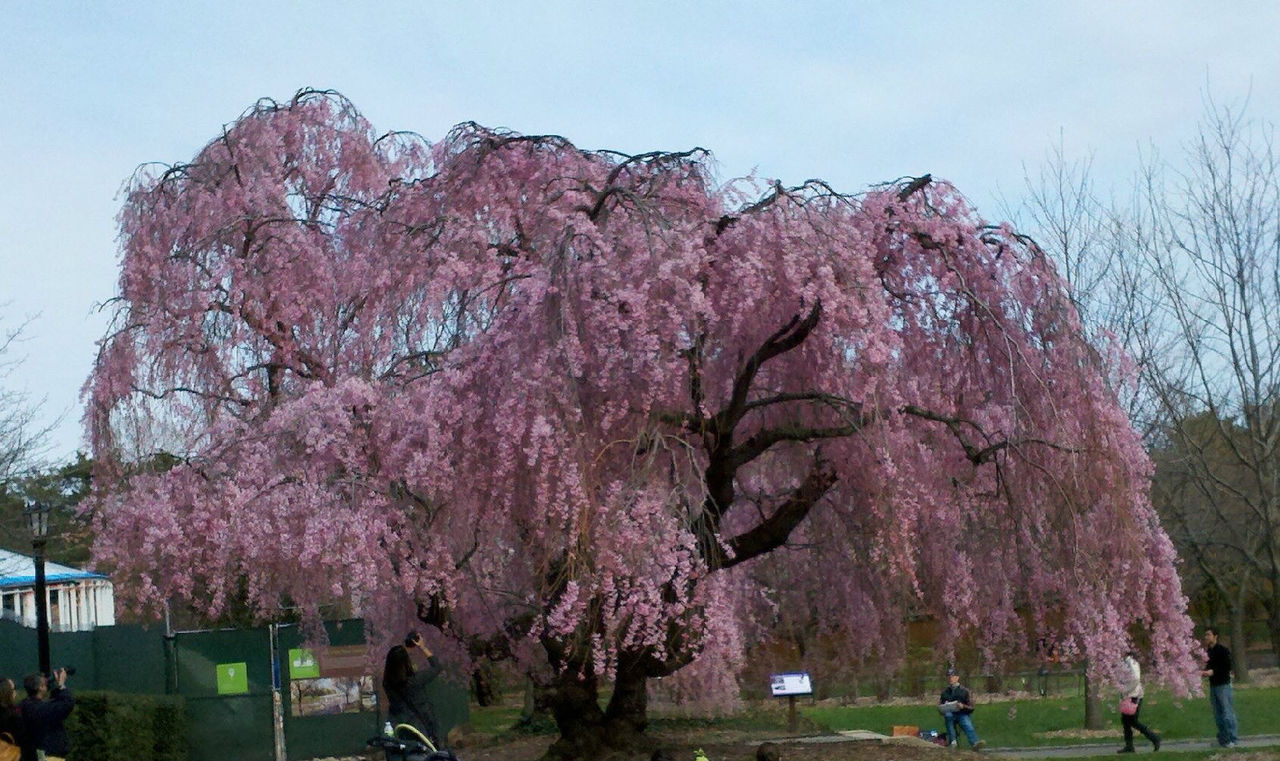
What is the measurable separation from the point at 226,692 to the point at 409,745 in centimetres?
1294

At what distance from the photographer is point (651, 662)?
15.1 metres

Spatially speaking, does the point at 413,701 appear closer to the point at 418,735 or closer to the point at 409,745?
the point at 418,735

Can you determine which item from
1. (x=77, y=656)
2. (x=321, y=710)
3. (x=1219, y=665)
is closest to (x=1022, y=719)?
(x=1219, y=665)

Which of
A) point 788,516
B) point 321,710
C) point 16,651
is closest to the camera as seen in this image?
point 788,516

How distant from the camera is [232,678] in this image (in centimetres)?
2214

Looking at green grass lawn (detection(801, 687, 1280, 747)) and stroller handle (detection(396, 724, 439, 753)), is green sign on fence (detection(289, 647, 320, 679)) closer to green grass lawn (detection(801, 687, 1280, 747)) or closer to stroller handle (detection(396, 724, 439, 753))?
green grass lawn (detection(801, 687, 1280, 747))

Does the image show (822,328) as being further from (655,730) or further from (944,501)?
(655,730)

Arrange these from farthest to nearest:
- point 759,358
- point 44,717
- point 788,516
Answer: point 788,516
point 759,358
point 44,717

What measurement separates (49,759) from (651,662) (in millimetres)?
5973

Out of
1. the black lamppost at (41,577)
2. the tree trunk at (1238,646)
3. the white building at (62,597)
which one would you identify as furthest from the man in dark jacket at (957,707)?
the white building at (62,597)

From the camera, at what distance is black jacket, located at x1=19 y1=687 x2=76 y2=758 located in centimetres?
1125

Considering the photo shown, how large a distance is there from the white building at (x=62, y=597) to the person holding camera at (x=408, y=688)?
19.8 m

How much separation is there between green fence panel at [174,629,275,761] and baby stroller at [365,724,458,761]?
11643mm

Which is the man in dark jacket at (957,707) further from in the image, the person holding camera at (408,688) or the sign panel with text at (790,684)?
the person holding camera at (408,688)
